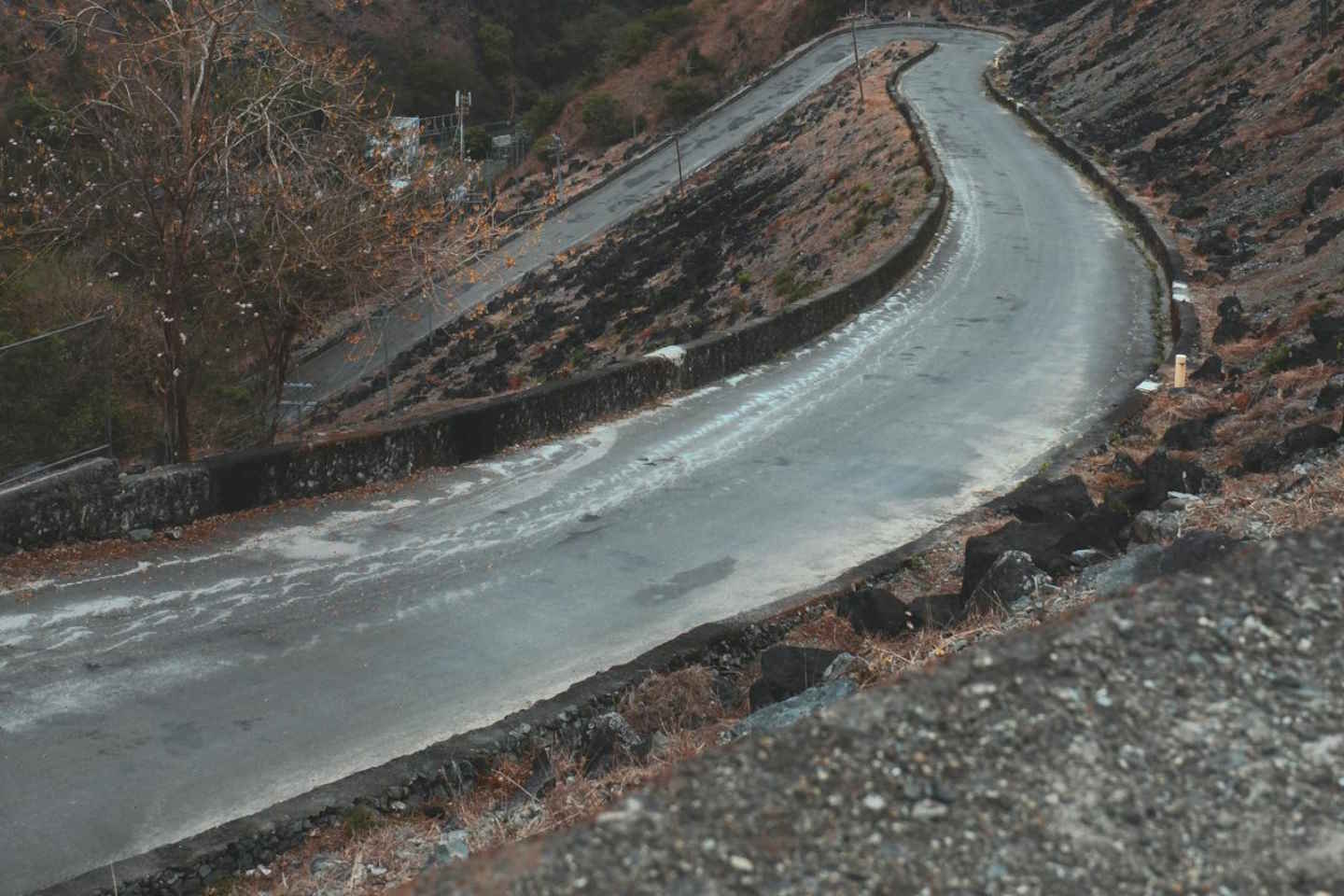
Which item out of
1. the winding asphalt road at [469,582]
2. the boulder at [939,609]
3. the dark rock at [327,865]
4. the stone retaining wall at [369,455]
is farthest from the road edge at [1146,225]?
the dark rock at [327,865]

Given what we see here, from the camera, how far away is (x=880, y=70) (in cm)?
5694

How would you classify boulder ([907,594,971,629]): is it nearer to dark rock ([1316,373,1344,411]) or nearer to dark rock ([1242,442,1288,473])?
dark rock ([1242,442,1288,473])

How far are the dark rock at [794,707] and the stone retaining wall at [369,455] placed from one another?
546 centimetres

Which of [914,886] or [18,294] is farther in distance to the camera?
[18,294]

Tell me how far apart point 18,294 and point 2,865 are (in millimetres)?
20591

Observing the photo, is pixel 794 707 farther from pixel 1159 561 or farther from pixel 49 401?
pixel 49 401

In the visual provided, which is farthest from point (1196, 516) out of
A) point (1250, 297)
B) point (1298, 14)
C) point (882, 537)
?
point (1298, 14)

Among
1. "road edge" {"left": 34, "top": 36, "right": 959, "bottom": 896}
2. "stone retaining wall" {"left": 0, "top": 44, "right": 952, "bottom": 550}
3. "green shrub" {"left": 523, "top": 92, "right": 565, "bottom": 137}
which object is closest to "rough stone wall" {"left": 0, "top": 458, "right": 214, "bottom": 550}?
"stone retaining wall" {"left": 0, "top": 44, "right": 952, "bottom": 550}

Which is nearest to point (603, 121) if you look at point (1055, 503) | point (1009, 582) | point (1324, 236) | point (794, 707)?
point (1324, 236)

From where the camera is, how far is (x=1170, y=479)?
10.9 m

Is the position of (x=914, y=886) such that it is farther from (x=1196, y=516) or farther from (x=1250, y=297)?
(x=1250, y=297)

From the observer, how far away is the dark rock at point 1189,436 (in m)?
12.8

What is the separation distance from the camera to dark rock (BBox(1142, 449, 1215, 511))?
1077 centimetres

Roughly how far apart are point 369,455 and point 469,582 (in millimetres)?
2454
